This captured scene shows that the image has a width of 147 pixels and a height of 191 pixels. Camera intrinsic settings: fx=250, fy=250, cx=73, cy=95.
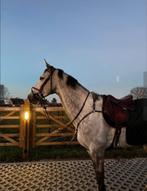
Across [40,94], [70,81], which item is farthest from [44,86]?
[70,81]

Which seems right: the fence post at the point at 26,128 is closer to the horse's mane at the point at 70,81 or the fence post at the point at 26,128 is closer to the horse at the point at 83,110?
the horse at the point at 83,110

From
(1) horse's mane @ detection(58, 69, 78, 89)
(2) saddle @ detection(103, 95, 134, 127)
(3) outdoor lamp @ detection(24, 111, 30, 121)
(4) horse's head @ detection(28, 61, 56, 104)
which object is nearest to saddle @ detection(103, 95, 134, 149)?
(2) saddle @ detection(103, 95, 134, 127)

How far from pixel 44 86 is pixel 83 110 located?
81 centimetres

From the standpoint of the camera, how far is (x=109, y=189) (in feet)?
16.4

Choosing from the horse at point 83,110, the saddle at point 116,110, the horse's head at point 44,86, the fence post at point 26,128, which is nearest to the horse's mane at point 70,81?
the horse at point 83,110

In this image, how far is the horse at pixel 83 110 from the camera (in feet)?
12.9

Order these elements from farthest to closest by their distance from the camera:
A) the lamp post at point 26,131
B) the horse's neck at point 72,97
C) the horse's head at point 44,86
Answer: the lamp post at point 26,131
the horse's head at point 44,86
the horse's neck at point 72,97

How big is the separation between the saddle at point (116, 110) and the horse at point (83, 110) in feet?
0.17

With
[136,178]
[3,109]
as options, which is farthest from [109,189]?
[3,109]

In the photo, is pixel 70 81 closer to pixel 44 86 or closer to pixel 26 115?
pixel 44 86

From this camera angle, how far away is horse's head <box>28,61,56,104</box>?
4258 mm

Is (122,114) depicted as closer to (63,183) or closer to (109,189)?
(109,189)

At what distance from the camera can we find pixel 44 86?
4.33m

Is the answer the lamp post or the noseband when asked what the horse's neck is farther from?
the lamp post
